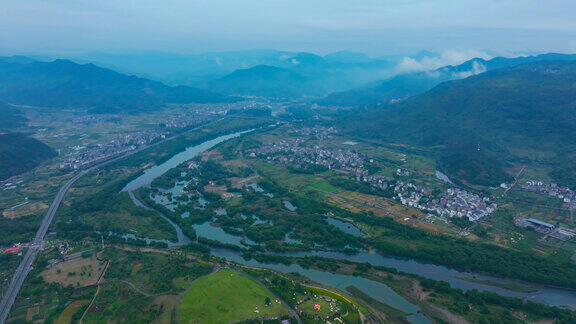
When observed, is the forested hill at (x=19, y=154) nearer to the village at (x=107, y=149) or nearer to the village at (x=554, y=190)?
the village at (x=107, y=149)

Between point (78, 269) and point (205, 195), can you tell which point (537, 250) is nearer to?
point (205, 195)

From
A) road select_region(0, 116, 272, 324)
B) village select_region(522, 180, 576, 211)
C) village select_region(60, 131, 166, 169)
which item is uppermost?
village select_region(522, 180, 576, 211)

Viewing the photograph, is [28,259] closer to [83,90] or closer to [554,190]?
[554,190]

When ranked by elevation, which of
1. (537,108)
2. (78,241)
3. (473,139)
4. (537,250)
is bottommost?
(78,241)

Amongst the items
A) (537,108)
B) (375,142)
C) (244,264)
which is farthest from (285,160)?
(537,108)

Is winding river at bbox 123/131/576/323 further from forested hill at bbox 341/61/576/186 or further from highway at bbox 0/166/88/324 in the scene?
forested hill at bbox 341/61/576/186

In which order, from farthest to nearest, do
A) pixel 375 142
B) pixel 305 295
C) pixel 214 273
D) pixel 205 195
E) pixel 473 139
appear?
1. pixel 375 142
2. pixel 473 139
3. pixel 205 195
4. pixel 214 273
5. pixel 305 295

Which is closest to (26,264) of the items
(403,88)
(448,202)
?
(448,202)

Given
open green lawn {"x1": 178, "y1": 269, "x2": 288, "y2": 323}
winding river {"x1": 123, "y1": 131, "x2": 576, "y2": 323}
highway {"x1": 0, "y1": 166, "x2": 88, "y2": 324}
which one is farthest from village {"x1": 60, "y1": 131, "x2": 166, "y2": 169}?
open green lawn {"x1": 178, "y1": 269, "x2": 288, "y2": 323}
